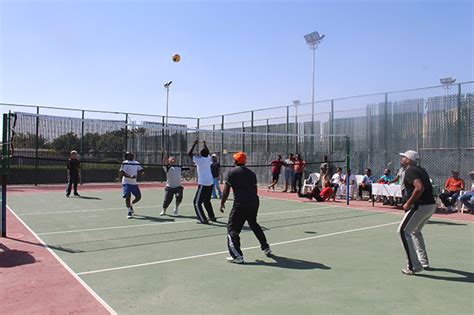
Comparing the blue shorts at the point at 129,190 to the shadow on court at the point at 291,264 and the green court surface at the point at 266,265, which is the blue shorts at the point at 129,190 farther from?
the shadow on court at the point at 291,264

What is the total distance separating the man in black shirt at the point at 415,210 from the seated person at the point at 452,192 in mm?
9013

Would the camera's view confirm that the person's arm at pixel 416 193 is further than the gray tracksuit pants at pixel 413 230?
No

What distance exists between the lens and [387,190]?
14.9 m

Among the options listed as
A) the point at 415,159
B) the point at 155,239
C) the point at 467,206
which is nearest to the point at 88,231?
the point at 155,239

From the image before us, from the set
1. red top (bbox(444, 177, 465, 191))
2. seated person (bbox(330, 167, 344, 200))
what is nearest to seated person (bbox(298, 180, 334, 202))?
seated person (bbox(330, 167, 344, 200))

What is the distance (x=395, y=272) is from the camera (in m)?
6.53

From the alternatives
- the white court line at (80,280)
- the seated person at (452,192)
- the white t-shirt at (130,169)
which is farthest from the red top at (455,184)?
the white court line at (80,280)

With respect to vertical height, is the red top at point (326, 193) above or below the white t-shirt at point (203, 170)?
below

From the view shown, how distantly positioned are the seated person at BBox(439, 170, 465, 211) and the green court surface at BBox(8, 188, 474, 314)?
2.70 metres

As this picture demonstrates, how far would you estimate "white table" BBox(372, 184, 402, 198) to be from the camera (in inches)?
571

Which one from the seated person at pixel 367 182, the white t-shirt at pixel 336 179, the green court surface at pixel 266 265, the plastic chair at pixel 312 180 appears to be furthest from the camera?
the plastic chair at pixel 312 180

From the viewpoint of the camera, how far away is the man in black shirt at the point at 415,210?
6387 mm

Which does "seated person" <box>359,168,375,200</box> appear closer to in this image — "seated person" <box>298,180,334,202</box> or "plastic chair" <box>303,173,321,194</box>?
"seated person" <box>298,180,334,202</box>

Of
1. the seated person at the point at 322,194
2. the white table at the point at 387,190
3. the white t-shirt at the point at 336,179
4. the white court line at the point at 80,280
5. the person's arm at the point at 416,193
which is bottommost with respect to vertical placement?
the white court line at the point at 80,280
